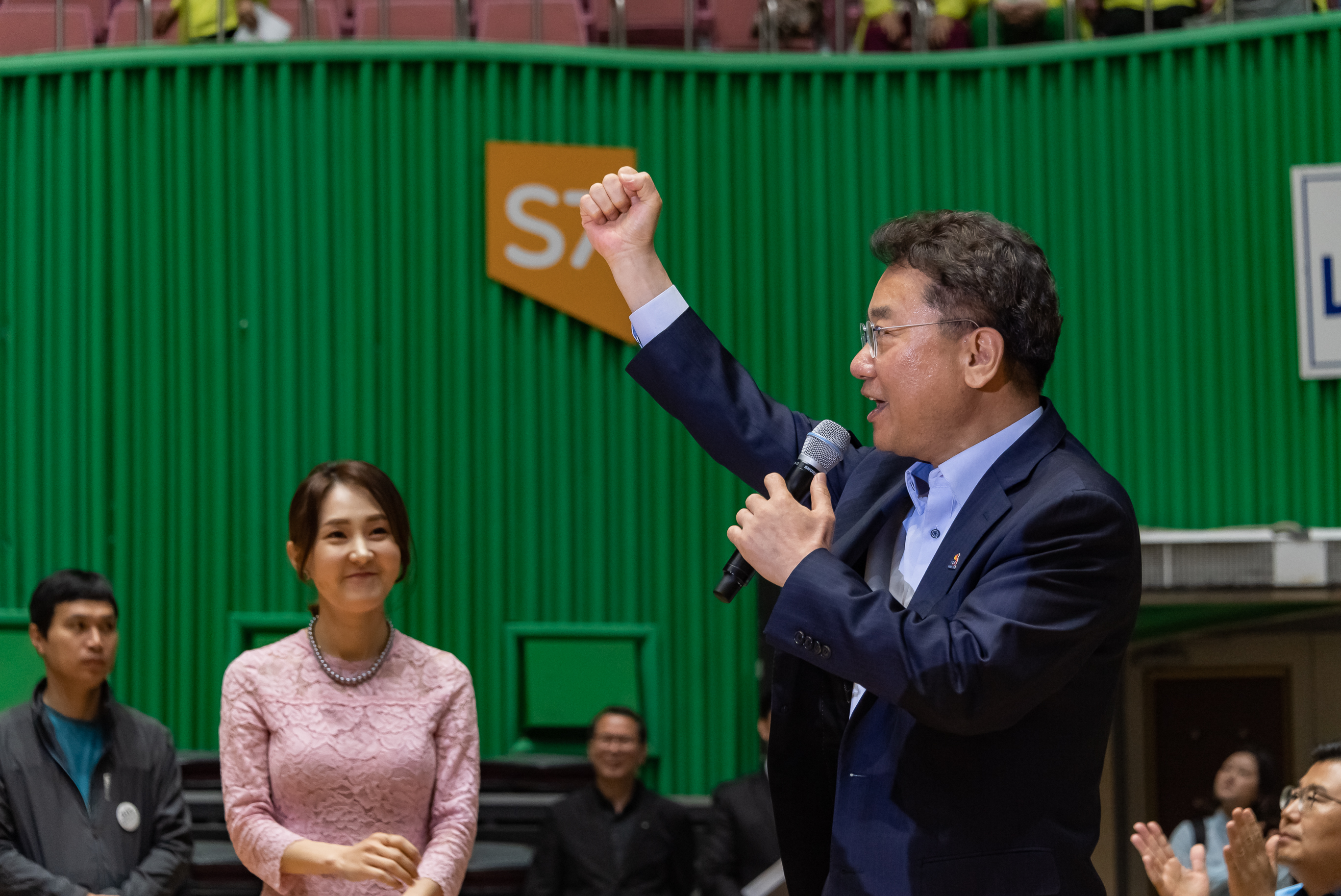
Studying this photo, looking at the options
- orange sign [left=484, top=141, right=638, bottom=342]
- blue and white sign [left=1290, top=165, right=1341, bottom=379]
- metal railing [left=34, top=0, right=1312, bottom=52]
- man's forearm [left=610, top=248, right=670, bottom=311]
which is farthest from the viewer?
metal railing [left=34, top=0, right=1312, bottom=52]

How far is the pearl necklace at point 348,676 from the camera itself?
2.32 m

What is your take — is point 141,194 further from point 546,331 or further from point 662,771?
point 662,771

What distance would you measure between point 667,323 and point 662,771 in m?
3.76

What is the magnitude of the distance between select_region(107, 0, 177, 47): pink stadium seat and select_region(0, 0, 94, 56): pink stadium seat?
0.09m

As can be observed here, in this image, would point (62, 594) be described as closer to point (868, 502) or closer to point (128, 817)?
point (128, 817)

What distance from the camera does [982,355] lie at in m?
1.65

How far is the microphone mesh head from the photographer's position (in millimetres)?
1725

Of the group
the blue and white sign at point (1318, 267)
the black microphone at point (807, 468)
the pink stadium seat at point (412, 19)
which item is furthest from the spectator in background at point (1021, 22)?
the black microphone at point (807, 468)

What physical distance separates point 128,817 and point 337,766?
4.56 ft

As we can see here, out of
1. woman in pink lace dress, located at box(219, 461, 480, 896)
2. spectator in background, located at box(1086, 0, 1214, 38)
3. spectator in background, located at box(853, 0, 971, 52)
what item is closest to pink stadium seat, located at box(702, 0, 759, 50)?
spectator in background, located at box(853, 0, 971, 52)

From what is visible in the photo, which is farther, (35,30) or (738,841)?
(35,30)

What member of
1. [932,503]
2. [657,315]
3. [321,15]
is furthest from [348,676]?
[321,15]

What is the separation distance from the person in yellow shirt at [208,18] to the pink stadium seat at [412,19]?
0.41 metres

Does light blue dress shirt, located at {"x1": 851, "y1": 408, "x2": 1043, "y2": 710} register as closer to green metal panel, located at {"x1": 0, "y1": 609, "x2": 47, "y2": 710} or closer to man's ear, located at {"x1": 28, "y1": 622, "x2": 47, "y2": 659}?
man's ear, located at {"x1": 28, "y1": 622, "x2": 47, "y2": 659}
